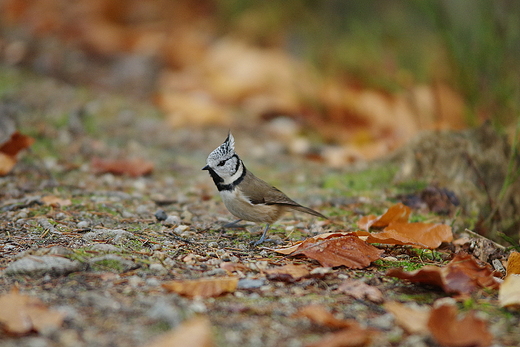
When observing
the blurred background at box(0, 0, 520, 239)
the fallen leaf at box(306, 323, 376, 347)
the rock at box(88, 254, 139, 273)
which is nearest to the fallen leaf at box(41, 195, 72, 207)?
the rock at box(88, 254, 139, 273)

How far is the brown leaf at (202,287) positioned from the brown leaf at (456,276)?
71 centimetres

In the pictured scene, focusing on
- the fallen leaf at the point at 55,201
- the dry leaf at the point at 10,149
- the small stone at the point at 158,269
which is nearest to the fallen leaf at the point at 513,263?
the small stone at the point at 158,269

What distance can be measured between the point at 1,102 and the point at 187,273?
359 centimetres

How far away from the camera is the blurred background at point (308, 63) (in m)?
5.17

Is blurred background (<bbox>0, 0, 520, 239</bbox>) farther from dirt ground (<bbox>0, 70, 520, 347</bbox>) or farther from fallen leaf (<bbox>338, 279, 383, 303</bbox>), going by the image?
fallen leaf (<bbox>338, 279, 383, 303</bbox>)

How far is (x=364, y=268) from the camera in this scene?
2711 millimetres

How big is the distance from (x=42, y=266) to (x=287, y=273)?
105cm

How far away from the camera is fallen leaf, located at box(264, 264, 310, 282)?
2482mm

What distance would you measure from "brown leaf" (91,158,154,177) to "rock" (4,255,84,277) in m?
2.16

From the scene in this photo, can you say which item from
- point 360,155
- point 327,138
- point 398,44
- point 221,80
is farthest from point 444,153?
point 221,80

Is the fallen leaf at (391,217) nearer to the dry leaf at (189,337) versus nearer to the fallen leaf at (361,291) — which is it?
the fallen leaf at (361,291)

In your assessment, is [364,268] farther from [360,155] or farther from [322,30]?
[322,30]

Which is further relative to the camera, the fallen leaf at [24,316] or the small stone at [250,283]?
the small stone at [250,283]

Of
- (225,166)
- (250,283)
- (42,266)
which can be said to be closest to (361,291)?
(250,283)
